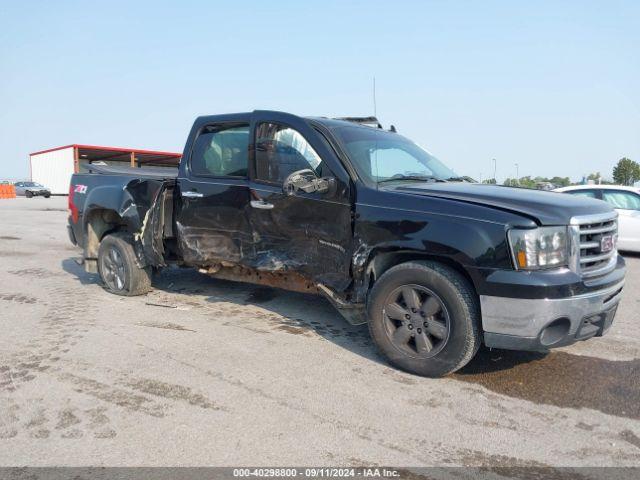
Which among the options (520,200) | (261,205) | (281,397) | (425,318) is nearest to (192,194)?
(261,205)

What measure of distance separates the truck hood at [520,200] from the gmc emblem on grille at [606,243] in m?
0.20

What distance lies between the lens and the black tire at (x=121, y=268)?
19.8ft

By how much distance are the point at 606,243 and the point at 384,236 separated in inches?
64.4

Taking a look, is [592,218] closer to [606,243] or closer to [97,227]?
[606,243]

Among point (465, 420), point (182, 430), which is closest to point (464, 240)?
point (465, 420)

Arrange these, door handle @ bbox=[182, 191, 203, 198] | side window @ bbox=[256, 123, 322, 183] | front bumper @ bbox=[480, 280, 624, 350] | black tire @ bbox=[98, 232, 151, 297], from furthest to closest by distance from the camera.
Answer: black tire @ bbox=[98, 232, 151, 297], door handle @ bbox=[182, 191, 203, 198], side window @ bbox=[256, 123, 322, 183], front bumper @ bbox=[480, 280, 624, 350]

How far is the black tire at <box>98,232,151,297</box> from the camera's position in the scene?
6023mm

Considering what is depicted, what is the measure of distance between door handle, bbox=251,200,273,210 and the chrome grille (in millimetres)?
2480

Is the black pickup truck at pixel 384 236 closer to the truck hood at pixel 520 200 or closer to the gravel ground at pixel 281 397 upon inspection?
the truck hood at pixel 520 200

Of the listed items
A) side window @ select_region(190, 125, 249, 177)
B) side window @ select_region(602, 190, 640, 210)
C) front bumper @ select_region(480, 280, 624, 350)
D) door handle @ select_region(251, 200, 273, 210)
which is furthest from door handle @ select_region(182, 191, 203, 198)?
side window @ select_region(602, 190, 640, 210)

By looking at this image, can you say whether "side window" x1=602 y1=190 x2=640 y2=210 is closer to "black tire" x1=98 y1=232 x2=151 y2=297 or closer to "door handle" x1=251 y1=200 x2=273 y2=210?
"door handle" x1=251 y1=200 x2=273 y2=210

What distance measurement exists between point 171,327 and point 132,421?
6.26 ft

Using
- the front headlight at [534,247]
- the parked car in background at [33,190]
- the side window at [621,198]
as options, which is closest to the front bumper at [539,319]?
the front headlight at [534,247]

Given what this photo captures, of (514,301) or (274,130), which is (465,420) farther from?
(274,130)
